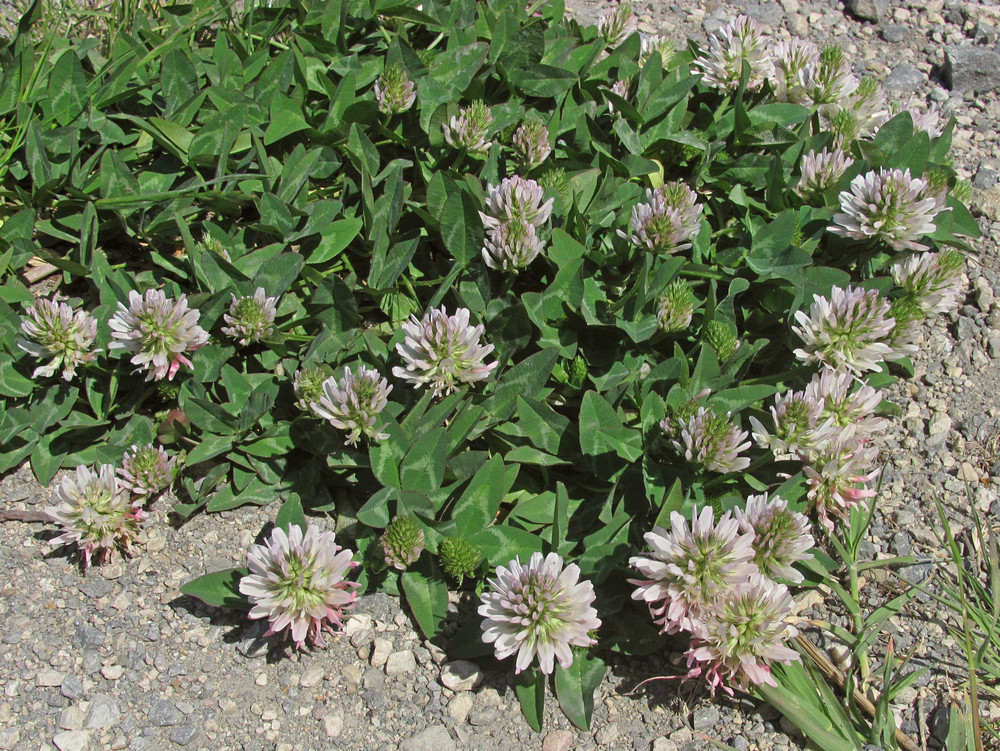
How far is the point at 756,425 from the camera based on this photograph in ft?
9.73

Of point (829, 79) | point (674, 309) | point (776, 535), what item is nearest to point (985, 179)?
point (829, 79)

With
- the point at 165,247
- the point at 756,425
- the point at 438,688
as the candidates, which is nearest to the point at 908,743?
the point at 756,425

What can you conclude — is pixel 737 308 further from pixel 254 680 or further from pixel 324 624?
pixel 254 680

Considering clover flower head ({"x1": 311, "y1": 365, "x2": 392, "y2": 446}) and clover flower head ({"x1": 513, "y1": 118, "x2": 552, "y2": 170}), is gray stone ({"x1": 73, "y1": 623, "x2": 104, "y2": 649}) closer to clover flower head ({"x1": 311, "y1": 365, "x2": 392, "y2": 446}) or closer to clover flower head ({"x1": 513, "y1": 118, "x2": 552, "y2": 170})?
clover flower head ({"x1": 311, "y1": 365, "x2": 392, "y2": 446})

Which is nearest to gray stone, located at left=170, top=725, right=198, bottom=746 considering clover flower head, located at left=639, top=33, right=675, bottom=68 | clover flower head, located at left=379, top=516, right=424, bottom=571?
clover flower head, located at left=379, top=516, right=424, bottom=571

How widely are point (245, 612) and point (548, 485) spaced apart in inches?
44.4

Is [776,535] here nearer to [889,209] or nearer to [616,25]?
[889,209]

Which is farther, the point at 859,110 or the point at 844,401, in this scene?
the point at 859,110

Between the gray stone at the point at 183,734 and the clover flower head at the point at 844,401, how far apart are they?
2211mm

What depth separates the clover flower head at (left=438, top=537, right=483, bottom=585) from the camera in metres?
2.84

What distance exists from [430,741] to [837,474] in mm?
1541

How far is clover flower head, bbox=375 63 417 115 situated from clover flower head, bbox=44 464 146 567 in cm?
177

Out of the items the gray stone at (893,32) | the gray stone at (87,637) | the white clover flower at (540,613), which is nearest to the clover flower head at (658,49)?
the gray stone at (893,32)

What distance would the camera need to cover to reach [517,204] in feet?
10.7
